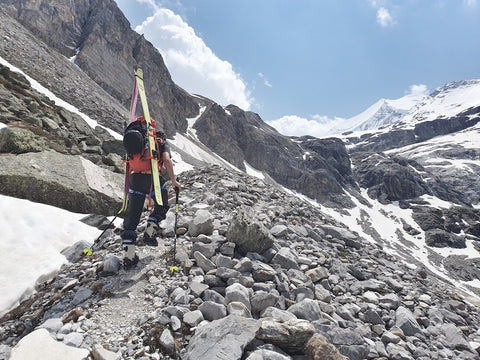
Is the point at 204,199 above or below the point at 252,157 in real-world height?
below

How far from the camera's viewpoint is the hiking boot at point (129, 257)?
554 centimetres

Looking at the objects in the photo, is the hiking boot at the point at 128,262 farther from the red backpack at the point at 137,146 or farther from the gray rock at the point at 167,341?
the gray rock at the point at 167,341

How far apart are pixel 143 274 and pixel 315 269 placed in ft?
13.8

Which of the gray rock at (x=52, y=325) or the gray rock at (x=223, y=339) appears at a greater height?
the gray rock at (x=223, y=339)

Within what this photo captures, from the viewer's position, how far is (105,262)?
17.9 ft


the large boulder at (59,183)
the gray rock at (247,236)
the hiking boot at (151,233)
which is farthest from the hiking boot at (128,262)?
the large boulder at (59,183)

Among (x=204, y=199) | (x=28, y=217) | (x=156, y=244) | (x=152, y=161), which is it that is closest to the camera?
(x=152, y=161)

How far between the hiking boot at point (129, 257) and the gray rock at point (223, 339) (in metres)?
2.60

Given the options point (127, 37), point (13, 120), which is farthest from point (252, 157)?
point (13, 120)

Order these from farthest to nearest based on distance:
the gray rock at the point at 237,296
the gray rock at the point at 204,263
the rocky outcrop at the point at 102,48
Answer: the rocky outcrop at the point at 102,48 < the gray rock at the point at 204,263 < the gray rock at the point at 237,296

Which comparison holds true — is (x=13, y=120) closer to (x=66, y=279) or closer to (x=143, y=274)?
(x=66, y=279)

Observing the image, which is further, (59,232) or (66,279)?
(59,232)

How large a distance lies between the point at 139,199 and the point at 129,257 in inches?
54.2

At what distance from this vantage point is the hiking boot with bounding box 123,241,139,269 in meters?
5.54
